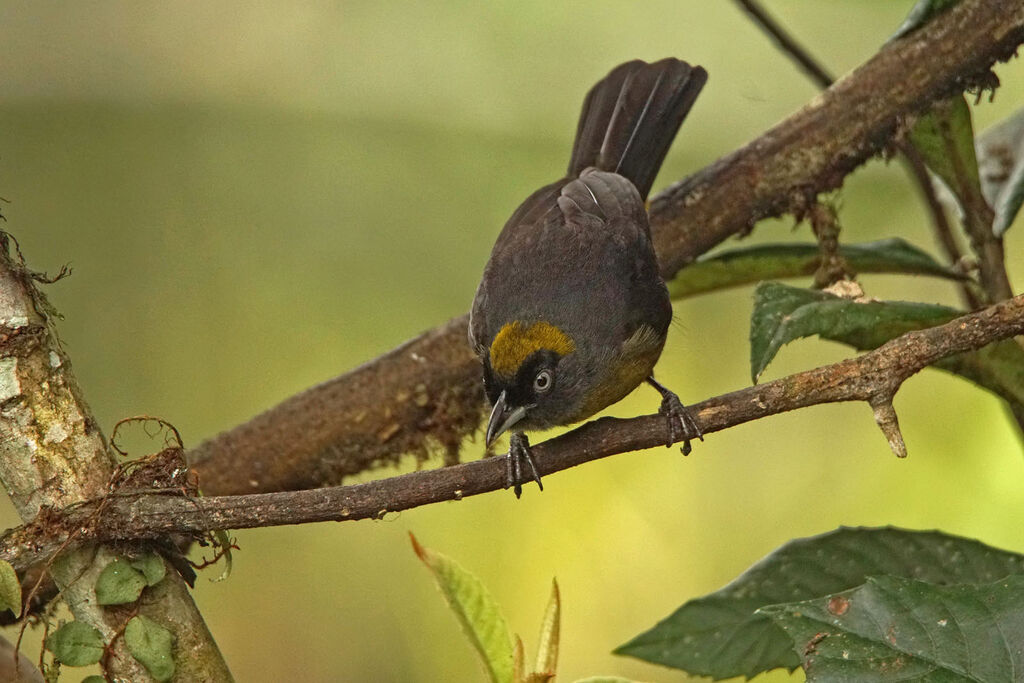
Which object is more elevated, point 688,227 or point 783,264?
point 688,227

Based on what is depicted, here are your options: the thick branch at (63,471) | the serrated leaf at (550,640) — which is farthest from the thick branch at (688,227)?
the serrated leaf at (550,640)

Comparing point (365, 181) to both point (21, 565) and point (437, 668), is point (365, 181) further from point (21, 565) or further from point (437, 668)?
point (21, 565)

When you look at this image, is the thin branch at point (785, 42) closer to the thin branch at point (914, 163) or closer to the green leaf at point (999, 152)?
the thin branch at point (914, 163)

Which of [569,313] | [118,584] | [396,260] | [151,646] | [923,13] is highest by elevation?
[396,260]

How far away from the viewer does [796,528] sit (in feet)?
17.7

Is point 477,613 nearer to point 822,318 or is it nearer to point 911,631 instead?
point 911,631

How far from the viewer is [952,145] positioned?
2691 mm

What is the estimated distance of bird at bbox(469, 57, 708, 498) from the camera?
285 cm

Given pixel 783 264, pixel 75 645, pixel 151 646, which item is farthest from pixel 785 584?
pixel 75 645

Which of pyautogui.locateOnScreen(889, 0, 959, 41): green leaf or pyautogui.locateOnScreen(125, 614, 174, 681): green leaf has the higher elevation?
pyautogui.locateOnScreen(889, 0, 959, 41): green leaf

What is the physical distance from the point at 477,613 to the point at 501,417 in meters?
1.03

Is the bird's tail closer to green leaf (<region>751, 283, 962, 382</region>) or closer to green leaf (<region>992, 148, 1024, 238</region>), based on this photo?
green leaf (<region>992, 148, 1024, 238</region>)

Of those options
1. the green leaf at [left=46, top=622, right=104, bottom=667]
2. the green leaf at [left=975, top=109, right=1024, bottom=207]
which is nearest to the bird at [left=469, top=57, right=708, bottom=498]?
the green leaf at [left=975, top=109, right=1024, bottom=207]

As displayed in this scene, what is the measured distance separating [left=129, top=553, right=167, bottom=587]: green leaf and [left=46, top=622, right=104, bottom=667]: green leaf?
0.13 meters
